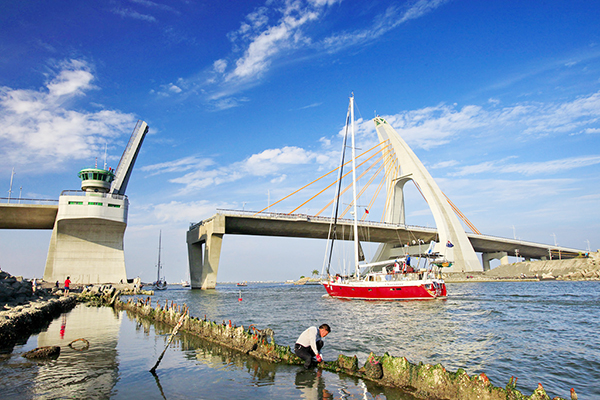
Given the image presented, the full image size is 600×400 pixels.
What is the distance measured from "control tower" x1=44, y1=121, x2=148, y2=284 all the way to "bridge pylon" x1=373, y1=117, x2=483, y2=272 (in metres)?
49.4

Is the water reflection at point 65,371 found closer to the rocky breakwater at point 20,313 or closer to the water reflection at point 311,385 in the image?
the rocky breakwater at point 20,313

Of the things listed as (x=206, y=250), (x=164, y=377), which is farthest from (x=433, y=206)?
(x=164, y=377)

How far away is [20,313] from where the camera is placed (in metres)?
15.7

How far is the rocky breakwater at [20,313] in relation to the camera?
1336 centimetres

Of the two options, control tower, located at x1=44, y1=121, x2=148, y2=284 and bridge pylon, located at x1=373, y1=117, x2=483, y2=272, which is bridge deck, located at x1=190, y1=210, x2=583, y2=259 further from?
control tower, located at x1=44, y1=121, x2=148, y2=284

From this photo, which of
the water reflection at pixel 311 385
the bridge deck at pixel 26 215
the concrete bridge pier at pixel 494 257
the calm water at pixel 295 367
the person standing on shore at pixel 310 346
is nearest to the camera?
the water reflection at pixel 311 385

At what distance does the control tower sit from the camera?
5409 cm

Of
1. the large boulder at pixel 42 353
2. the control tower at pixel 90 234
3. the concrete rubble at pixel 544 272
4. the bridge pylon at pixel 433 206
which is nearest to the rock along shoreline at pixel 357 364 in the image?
the large boulder at pixel 42 353

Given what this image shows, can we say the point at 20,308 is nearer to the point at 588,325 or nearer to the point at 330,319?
the point at 330,319

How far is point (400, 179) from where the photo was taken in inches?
2788

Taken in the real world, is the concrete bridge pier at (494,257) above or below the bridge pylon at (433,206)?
below

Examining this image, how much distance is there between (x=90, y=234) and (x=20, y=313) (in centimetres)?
4637

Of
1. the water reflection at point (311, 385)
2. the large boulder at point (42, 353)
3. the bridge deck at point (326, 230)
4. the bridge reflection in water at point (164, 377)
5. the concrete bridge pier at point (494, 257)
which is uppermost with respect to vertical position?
the bridge deck at point (326, 230)

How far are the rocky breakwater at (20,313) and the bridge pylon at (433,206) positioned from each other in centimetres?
5732
